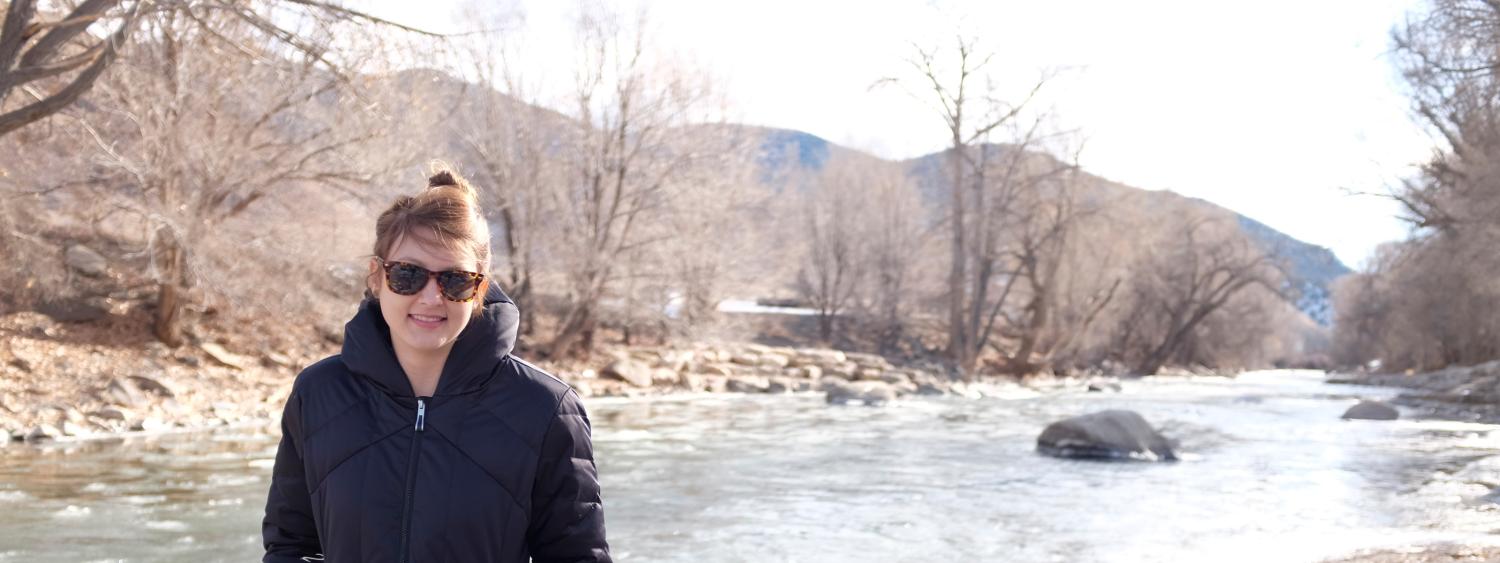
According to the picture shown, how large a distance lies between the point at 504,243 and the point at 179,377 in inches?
410

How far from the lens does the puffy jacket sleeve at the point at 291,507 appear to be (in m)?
2.38

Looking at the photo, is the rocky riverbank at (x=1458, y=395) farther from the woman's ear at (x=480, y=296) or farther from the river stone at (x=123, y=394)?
the woman's ear at (x=480, y=296)

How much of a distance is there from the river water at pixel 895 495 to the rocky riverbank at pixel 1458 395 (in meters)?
3.29

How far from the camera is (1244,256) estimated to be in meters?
42.0

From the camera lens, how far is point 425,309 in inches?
91.0

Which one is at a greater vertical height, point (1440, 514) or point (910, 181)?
point (910, 181)

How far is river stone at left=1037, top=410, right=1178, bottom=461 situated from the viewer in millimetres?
12930

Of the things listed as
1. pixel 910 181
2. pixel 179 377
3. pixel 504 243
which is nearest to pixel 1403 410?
pixel 504 243

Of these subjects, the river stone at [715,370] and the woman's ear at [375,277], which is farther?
the river stone at [715,370]

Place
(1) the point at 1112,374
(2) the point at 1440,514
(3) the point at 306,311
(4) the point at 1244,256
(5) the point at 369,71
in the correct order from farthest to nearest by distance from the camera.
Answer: (4) the point at 1244,256 → (1) the point at 1112,374 → (3) the point at 306,311 → (5) the point at 369,71 → (2) the point at 1440,514

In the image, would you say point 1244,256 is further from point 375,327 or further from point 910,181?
point 375,327

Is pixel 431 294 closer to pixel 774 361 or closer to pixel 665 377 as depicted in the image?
pixel 665 377

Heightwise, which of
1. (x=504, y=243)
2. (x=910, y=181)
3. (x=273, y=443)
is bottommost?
(x=273, y=443)

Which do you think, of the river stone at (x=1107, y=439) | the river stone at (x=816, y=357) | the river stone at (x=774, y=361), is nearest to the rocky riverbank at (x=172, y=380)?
the river stone at (x=774, y=361)
